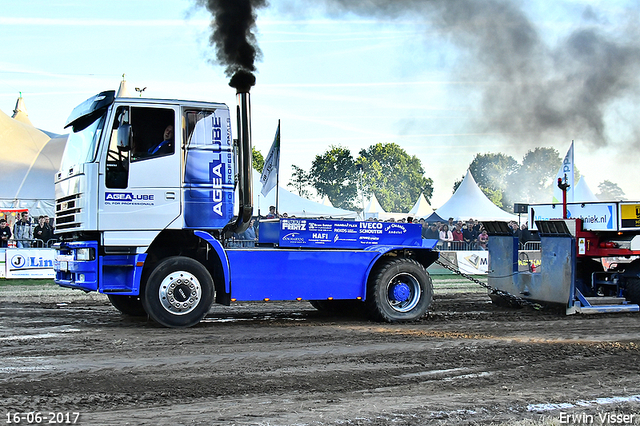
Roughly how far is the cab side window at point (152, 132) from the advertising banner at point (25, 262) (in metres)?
11.2

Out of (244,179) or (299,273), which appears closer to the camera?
(244,179)

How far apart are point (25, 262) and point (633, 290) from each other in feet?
51.3

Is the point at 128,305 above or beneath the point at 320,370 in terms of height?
above

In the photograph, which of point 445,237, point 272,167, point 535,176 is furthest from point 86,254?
point 535,176

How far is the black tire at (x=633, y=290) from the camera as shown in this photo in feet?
37.4

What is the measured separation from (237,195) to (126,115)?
1.84m

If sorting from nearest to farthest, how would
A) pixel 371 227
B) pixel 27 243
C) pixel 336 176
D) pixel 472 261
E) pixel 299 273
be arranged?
pixel 299 273, pixel 371 227, pixel 27 243, pixel 472 261, pixel 336 176

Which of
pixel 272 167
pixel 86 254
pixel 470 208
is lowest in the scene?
pixel 86 254

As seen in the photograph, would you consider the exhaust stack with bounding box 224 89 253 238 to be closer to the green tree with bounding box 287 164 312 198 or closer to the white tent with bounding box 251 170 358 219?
the white tent with bounding box 251 170 358 219


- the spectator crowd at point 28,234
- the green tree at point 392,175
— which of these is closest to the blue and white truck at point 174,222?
the spectator crowd at point 28,234

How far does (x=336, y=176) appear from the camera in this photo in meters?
97.7

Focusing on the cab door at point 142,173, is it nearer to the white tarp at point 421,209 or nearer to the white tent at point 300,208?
the white tent at point 300,208

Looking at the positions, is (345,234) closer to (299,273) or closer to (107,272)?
(299,273)

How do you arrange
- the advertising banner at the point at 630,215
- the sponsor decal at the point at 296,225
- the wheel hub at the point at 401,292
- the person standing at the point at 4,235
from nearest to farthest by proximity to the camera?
1. the sponsor decal at the point at 296,225
2. the wheel hub at the point at 401,292
3. the advertising banner at the point at 630,215
4. the person standing at the point at 4,235
